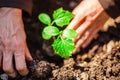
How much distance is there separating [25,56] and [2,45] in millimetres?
146

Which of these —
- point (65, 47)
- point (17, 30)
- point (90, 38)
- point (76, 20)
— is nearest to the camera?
point (65, 47)

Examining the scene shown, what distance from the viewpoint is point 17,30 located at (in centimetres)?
177

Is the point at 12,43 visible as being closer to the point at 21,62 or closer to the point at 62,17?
the point at 21,62

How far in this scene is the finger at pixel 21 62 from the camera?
1.66 m

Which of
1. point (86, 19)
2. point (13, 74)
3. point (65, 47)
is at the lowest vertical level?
point (13, 74)

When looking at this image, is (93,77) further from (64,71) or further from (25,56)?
(25,56)

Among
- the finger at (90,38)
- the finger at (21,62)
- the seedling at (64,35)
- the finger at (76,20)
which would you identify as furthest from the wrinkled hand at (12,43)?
the finger at (90,38)

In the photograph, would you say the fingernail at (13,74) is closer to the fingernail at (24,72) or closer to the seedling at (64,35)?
the fingernail at (24,72)

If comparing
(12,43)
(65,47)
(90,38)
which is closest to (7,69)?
(12,43)

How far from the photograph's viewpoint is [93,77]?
1.72 m

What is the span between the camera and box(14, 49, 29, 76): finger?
5.45ft

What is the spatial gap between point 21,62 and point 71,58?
31cm

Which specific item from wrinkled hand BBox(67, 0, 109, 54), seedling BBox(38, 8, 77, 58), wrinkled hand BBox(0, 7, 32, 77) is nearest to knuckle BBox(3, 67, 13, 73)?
wrinkled hand BBox(0, 7, 32, 77)

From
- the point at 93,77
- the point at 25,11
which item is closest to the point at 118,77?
the point at 93,77
